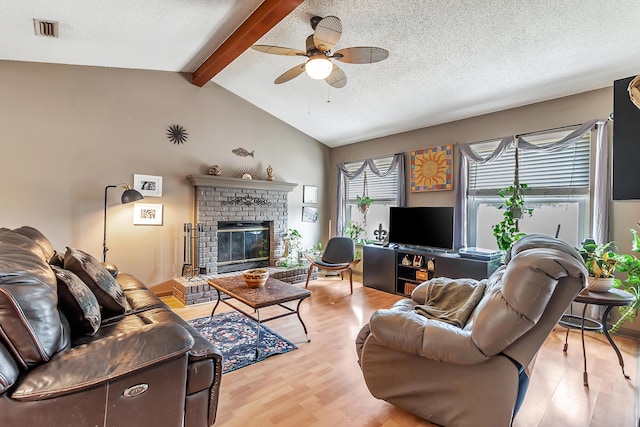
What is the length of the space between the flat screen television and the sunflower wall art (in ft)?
1.39

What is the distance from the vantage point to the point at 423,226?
4297mm

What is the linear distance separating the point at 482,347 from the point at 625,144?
128 centimetres

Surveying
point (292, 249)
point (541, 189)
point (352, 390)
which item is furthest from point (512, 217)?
point (292, 249)

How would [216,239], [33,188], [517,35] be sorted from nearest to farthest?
[517,35] → [33,188] → [216,239]

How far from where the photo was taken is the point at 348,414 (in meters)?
1.85

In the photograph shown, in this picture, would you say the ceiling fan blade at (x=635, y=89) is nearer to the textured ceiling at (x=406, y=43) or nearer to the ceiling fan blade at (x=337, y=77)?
the textured ceiling at (x=406, y=43)

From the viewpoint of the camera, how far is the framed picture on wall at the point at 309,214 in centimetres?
589

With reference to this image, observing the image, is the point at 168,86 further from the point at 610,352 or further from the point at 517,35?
the point at 610,352

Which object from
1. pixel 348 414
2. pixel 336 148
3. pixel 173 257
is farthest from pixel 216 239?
pixel 348 414

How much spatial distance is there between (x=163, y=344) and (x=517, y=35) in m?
3.45

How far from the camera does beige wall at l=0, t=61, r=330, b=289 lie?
3.47 m

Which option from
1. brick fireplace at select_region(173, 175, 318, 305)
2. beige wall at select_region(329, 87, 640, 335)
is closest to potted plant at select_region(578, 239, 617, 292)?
beige wall at select_region(329, 87, 640, 335)

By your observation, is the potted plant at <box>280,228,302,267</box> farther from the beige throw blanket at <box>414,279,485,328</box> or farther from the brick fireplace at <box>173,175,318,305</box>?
the beige throw blanket at <box>414,279,485,328</box>

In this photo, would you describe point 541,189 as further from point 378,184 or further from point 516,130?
point 378,184
